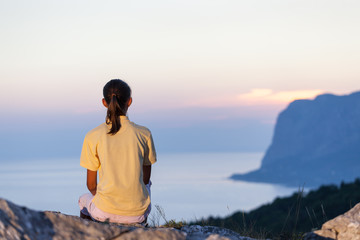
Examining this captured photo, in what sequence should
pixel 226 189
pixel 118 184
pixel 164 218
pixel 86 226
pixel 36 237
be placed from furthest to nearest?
pixel 226 189 → pixel 164 218 → pixel 118 184 → pixel 86 226 → pixel 36 237

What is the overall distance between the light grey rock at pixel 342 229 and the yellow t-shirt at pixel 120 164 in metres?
1.72

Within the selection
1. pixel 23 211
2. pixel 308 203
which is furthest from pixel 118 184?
pixel 308 203

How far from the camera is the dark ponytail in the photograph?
15.0 feet

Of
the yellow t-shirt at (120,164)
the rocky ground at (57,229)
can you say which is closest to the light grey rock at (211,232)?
the rocky ground at (57,229)

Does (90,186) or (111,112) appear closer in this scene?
(111,112)

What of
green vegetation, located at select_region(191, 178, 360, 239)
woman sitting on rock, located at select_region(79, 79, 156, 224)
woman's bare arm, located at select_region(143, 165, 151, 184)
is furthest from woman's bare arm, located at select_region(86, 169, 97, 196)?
green vegetation, located at select_region(191, 178, 360, 239)

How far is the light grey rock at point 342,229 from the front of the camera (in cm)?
447

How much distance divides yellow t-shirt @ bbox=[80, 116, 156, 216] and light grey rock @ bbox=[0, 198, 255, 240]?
0.95 metres

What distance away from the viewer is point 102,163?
4645mm

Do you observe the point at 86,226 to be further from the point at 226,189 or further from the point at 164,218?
the point at 226,189

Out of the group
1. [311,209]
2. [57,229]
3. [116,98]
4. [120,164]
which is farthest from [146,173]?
[311,209]

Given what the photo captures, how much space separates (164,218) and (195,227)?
0.66m

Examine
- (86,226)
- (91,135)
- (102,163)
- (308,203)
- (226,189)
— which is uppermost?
(91,135)

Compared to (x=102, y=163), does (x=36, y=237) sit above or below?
below
